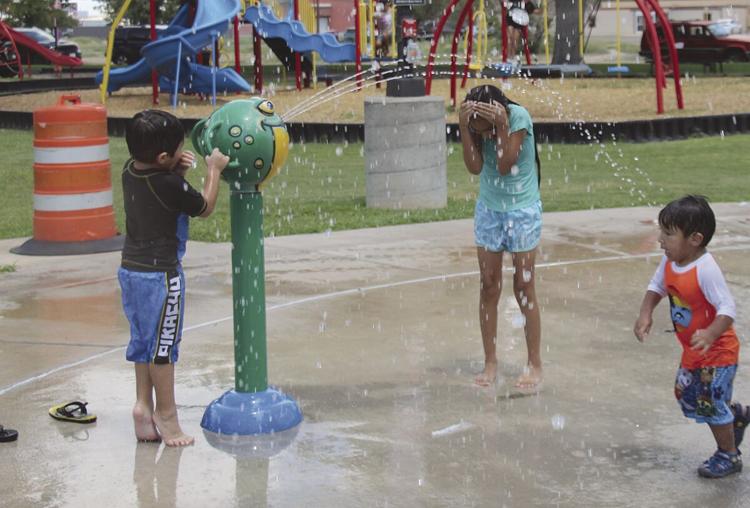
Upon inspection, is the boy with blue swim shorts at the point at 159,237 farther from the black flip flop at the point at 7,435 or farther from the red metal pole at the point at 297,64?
the red metal pole at the point at 297,64

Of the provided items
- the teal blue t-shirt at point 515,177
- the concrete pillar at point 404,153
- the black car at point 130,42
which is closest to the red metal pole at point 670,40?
the concrete pillar at point 404,153

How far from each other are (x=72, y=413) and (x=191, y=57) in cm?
1969

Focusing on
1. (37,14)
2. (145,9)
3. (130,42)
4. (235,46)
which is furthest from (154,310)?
(145,9)

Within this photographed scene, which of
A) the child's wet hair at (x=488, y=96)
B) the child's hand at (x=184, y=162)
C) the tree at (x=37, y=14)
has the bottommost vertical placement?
the child's hand at (x=184, y=162)

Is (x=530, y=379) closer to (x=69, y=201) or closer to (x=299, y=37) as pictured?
(x=69, y=201)

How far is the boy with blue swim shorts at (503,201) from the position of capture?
5707 millimetres

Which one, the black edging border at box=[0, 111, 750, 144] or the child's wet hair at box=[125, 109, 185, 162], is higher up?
the child's wet hair at box=[125, 109, 185, 162]

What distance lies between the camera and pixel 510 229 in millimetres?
5766

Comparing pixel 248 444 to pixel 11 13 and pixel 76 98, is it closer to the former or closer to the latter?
pixel 76 98

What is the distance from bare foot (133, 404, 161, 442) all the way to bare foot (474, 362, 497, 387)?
1.61 meters

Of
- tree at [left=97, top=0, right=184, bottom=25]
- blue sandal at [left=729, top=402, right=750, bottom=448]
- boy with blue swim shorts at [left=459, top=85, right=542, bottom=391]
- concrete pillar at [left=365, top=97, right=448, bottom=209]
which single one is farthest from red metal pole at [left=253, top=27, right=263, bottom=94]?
tree at [left=97, top=0, right=184, bottom=25]

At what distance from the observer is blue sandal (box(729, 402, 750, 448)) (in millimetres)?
4723

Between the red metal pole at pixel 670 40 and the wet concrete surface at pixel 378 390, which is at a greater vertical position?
the red metal pole at pixel 670 40

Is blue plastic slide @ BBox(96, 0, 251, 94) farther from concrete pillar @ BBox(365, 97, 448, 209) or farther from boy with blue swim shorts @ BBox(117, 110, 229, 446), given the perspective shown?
boy with blue swim shorts @ BBox(117, 110, 229, 446)
